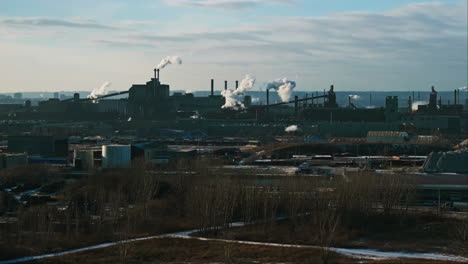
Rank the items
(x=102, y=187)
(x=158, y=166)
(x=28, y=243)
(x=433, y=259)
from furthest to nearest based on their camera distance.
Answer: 1. (x=158, y=166)
2. (x=102, y=187)
3. (x=28, y=243)
4. (x=433, y=259)

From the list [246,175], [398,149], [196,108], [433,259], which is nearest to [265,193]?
[246,175]

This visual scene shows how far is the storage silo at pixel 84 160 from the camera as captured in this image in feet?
103

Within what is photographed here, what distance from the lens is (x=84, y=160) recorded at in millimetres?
31672

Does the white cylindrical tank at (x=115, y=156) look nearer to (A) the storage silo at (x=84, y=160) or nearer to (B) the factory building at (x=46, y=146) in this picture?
(A) the storage silo at (x=84, y=160)

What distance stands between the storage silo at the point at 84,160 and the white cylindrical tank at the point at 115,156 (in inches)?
23.6

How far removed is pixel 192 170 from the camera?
1017 inches

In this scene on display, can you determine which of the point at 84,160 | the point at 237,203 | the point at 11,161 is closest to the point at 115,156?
the point at 84,160

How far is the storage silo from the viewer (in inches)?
1230

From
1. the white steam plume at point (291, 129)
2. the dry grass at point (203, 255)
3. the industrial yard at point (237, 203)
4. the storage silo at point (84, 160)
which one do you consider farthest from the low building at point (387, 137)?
the dry grass at point (203, 255)

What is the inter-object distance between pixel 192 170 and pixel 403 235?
28.3 ft

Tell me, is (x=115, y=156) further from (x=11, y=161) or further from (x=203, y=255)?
(x=203, y=255)

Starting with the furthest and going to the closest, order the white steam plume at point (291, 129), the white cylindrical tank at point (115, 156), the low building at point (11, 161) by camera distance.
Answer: the white steam plume at point (291, 129) < the low building at point (11, 161) < the white cylindrical tank at point (115, 156)

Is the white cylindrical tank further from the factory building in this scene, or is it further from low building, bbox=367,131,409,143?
low building, bbox=367,131,409,143

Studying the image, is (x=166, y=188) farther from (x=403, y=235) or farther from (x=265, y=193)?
(x=403, y=235)
